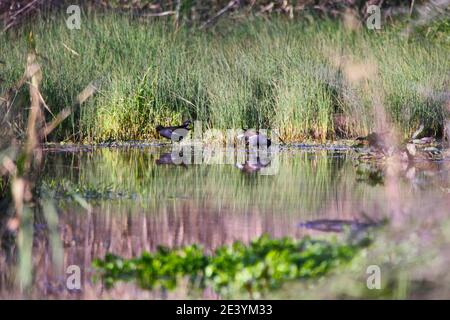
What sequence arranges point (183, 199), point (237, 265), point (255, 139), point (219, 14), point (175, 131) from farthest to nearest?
point (219, 14), point (175, 131), point (255, 139), point (183, 199), point (237, 265)

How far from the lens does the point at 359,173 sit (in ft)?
35.4

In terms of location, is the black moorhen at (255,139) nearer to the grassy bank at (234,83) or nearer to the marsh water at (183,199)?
the marsh water at (183,199)

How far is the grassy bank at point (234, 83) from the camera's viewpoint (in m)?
13.4

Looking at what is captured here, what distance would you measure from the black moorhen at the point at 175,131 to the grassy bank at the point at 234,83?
0.47 metres

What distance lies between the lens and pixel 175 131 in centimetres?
1328

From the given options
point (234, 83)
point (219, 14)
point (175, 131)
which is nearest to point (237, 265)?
point (175, 131)

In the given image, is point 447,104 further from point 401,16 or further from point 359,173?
point 401,16

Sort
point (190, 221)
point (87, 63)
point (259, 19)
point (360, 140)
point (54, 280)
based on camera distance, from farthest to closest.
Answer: point (259, 19), point (87, 63), point (360, 140), point (190, 221), point (54, 280)

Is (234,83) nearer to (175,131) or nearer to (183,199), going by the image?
(175,131)

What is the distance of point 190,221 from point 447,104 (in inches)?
231

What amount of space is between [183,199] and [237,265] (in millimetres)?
2773

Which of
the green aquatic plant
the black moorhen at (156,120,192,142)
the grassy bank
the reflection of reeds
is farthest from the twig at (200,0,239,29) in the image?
the green aquatic plant

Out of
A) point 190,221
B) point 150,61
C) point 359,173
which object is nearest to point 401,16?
point 150,61

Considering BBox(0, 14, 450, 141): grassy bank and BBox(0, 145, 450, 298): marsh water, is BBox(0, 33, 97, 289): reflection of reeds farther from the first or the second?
BBox(0, 14, 450, 141): grassy bank
